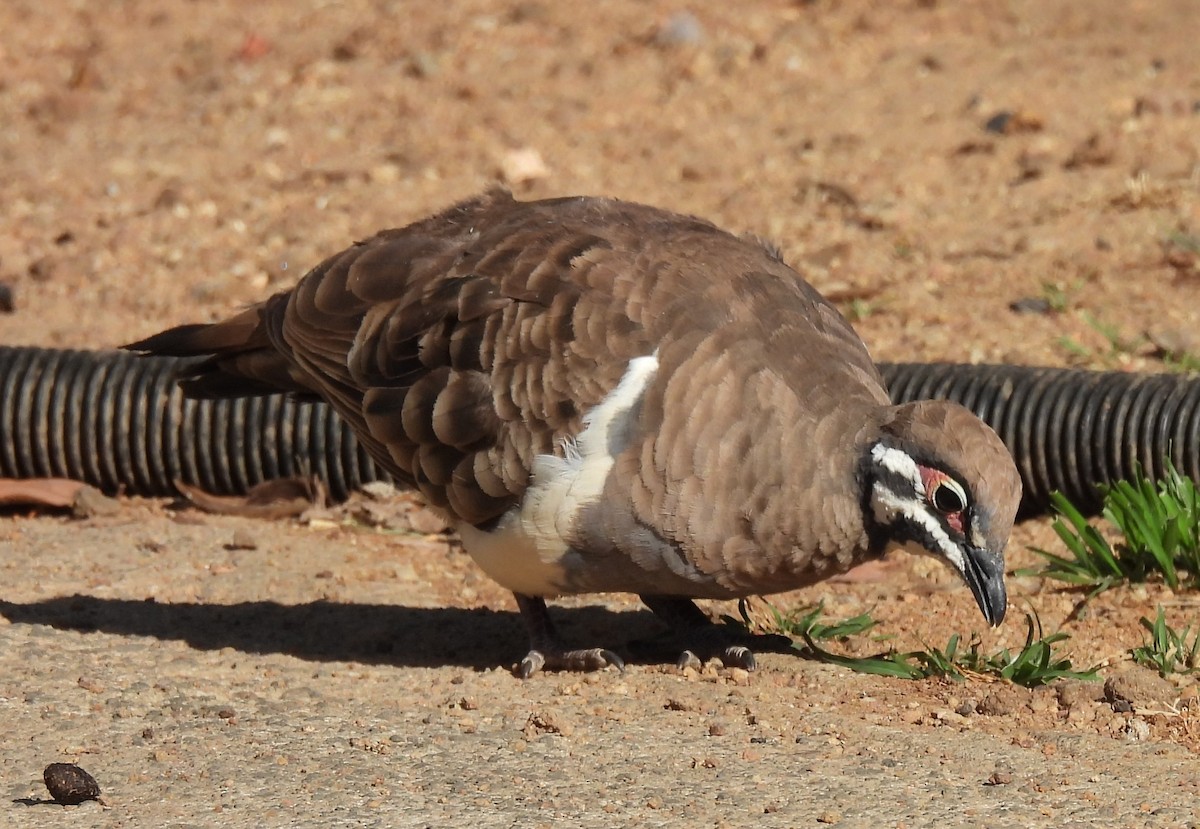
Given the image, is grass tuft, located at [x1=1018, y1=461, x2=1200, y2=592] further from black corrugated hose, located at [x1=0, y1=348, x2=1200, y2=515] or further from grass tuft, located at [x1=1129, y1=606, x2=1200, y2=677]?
black corrugated hose, located at [x1=0, y1=348, x2=1200, y2=515]

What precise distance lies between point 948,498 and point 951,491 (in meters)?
0.02

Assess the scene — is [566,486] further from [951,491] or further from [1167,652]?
[1167,652]

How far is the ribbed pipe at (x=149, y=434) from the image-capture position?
6504 millimetres

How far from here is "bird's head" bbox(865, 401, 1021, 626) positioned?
410cm

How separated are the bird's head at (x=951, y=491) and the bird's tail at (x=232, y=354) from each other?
6.06ft

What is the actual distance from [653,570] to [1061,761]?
1.03 meters

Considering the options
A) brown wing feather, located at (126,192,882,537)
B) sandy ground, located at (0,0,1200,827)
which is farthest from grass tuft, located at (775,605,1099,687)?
brown wing feather, located at (126,192,882,537)

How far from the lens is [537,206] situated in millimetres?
5059

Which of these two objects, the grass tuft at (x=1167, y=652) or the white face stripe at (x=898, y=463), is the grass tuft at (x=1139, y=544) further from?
the white face stripe at (x=898, y=463)

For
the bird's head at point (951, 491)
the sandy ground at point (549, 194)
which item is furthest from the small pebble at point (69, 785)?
the bird's head at point (951, 491)

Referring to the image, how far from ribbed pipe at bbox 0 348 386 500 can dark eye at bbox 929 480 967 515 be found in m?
2.75

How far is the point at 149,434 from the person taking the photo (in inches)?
260

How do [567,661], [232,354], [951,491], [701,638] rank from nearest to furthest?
[951,491] → [567,661] → [701,638] → [232,354]

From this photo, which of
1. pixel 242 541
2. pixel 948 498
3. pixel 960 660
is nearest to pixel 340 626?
pixel 242 541
